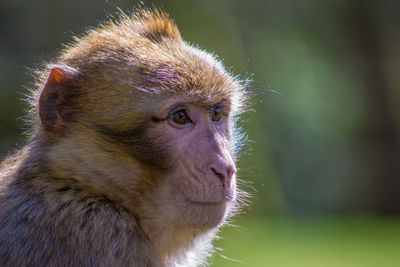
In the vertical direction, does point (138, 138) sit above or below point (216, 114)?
below

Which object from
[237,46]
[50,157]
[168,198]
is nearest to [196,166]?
[168,198]

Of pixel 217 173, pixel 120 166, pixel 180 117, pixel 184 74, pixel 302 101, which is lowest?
pixel 120 166

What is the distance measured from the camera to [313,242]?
9703mm

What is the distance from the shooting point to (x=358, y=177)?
521 inches

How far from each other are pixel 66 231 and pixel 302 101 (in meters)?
12.2

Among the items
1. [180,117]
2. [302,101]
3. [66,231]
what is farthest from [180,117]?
[302,101]

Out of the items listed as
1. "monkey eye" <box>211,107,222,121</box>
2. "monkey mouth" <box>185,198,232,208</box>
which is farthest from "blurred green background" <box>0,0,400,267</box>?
"monkey mouth" <box>185,198,232,208</box>

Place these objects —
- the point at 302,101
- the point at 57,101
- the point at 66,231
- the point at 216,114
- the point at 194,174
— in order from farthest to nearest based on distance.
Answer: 1. the point at 302,101
2. the point at 216,114
3. the point at 57,101
4. the point at 194,174
5. the point at 66,231

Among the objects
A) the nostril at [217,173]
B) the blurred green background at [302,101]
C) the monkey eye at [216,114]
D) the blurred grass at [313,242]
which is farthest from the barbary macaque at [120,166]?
the blurred green background at [302,101]

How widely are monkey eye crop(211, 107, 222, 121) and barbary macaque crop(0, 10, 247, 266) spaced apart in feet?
0.49

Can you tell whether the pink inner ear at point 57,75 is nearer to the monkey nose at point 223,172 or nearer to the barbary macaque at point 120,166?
the barbary macaque at point 120,166

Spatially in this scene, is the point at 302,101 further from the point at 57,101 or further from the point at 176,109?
the point at 57,101

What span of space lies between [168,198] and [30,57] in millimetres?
8155

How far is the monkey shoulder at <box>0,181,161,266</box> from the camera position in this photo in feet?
9.55
